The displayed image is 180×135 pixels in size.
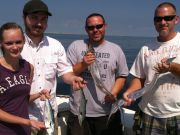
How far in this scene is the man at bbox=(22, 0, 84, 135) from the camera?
4.73m

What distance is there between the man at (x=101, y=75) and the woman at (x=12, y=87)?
140cm

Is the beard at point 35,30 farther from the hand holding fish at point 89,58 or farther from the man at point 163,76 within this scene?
the man at point 163,76

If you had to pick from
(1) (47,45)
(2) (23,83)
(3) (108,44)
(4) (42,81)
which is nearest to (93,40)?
(3) (108,44)

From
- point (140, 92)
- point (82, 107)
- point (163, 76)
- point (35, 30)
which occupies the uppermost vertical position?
point (35, 30)

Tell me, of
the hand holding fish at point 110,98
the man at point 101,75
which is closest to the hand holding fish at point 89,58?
the man at point 101,75

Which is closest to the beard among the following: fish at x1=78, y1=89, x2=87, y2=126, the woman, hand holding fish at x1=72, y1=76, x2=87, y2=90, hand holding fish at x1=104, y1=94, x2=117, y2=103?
the woman

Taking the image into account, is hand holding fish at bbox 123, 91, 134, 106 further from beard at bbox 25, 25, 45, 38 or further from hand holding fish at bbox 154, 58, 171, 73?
beard at bbox 25, 25, 45, 38

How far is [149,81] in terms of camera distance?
4949 millimetres

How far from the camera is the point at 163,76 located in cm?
483

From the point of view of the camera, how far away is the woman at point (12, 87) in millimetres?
3938

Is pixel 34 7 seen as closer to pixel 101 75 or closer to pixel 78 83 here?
pixel 78 83

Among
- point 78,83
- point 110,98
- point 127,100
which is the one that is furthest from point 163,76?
point 78,83

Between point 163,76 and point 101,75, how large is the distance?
42.3 inches

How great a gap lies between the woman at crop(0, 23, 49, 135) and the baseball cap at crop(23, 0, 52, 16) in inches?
24.9
